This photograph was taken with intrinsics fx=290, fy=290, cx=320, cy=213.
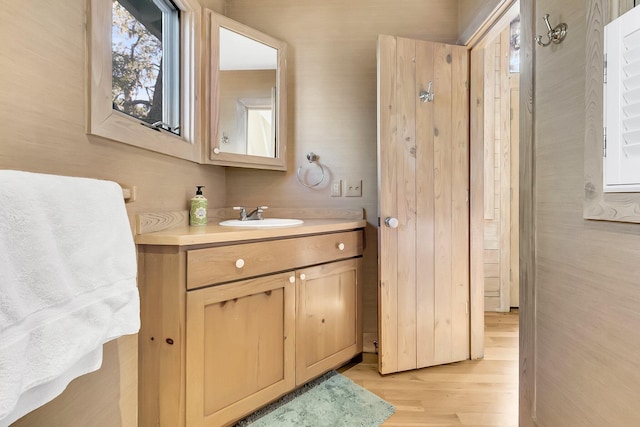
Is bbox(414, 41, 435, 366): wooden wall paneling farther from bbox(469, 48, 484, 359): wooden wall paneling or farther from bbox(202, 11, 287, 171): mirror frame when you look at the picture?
bbox(202, 11, 287, 171): mirror frame

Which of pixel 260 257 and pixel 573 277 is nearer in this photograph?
pixel 573 277

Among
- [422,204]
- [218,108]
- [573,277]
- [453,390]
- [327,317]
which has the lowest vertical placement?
[453,390]

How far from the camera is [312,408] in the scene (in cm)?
145

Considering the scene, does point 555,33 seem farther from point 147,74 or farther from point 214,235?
point 147,74

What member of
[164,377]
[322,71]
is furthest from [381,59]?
[164,377]

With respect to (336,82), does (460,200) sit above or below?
below

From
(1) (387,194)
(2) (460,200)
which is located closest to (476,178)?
(2) (460,200)

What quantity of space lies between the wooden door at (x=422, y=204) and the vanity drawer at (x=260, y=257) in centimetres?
31

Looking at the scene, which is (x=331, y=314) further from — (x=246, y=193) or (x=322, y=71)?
(x=322, y=71)

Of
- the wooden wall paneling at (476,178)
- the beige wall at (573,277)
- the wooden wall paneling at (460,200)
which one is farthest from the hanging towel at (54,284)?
the wooden wall paneling at (476,178)

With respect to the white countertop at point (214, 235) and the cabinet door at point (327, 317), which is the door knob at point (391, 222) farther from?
the white countertop at point (214, 235)

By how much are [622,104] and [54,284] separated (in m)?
1.47

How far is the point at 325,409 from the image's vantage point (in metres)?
1.44

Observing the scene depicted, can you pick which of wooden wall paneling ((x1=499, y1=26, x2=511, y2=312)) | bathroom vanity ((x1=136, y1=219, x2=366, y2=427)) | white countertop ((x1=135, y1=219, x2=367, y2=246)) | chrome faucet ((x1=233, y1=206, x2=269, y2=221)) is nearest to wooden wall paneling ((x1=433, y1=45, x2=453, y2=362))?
bathroom vanity ((x1=136, y1=219, x2=366, y2=427))
